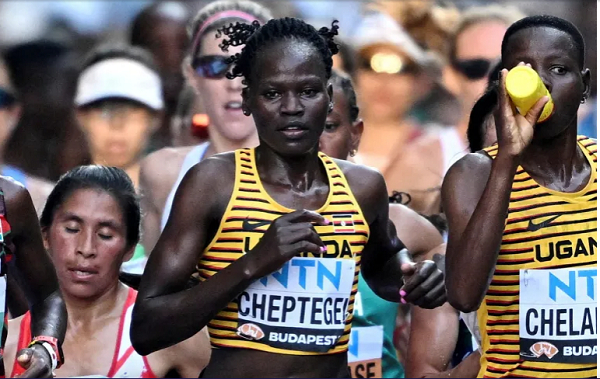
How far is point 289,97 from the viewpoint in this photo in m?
4.59

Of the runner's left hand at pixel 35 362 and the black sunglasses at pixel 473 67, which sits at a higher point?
the black sunglasses at pixel 473 67

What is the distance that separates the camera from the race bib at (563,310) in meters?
4.41

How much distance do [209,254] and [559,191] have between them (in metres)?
1.18

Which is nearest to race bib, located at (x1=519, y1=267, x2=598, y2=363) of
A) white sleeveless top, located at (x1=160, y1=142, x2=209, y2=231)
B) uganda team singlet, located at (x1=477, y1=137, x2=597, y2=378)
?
uganda team singlet, located at (x1=477, y1=137, x2=597, y2=378)

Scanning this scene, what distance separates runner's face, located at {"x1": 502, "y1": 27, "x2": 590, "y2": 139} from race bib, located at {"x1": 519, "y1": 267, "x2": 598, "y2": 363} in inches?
18.6

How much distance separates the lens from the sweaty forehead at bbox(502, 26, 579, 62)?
4.43m

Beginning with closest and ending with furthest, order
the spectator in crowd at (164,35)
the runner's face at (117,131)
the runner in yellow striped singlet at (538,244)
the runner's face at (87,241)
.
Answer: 1. the runner in yellow striped singlet at (538,244)
2. the runner's face at (87,241)
3. the runner's face at (117,131)
4. the spectator in crowd at (164,35)

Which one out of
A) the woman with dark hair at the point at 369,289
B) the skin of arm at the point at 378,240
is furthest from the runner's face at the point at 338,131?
the skin of arm at the point at 378,240

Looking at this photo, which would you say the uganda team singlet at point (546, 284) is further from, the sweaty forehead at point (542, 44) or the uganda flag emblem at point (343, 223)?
the uganda flag emblem at point (343, 223)

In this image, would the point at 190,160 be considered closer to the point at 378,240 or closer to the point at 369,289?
the point at 369,289

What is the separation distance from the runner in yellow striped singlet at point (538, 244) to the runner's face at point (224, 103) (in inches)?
96.5

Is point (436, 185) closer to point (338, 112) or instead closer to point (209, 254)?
point (338, 112)

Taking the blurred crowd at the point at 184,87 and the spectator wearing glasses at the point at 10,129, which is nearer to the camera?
the blurred crowd at the point at 184,87

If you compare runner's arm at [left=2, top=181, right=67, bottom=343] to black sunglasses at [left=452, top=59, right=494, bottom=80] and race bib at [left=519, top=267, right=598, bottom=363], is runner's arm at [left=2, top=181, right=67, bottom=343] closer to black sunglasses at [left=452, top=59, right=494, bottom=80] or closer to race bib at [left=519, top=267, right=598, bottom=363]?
race bib at [left=519, top=267, right=598, bottom=363]
